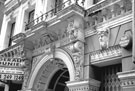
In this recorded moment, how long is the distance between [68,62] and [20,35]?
3.23 m

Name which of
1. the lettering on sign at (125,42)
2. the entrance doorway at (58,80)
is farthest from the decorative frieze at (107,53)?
the entrance doorway at (58,80)

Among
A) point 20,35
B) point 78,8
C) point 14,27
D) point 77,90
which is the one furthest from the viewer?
point 14,27

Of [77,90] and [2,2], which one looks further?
[2,2]

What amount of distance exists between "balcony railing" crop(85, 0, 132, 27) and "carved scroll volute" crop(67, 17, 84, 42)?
1.12ft

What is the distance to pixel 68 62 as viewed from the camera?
8.77m

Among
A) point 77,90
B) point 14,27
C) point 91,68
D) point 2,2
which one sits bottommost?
point 77,90

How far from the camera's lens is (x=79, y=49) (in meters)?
8.27

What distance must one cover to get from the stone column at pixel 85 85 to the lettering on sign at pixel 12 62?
403cm

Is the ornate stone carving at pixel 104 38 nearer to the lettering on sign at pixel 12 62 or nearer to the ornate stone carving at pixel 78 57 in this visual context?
the ornate stone carving at pixel 78 57

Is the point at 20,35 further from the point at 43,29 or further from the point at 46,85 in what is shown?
the point at 46,85

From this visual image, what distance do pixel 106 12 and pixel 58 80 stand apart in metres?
4.69

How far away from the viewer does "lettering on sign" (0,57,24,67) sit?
1106 cm

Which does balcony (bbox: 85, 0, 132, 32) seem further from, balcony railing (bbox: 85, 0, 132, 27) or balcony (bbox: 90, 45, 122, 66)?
balcony (bbox: 90, 45, 122, 66)

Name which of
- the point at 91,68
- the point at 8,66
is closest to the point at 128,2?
the point at 91,68
